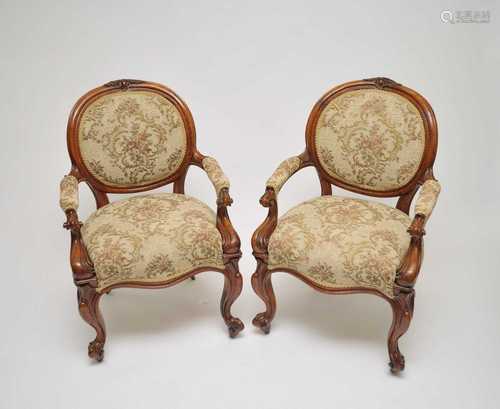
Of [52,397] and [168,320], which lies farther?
[168,320]

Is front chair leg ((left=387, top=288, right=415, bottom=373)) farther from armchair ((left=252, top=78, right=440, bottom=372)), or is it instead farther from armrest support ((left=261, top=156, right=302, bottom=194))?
armrest support ((left=261, top=156, right=302, bottom=194))

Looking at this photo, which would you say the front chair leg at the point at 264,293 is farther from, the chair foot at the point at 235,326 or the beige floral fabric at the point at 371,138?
the beige floral fabric at the point at 371,138

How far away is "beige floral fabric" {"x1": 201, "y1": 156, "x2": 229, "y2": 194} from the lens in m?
2.55

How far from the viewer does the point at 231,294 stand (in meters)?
2.63

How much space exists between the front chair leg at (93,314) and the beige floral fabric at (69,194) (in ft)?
1.14

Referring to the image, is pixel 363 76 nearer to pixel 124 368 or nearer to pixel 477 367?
pixel 477 367

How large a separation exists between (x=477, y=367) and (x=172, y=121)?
5.92ft

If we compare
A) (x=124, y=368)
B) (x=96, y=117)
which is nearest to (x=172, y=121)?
(x=96, y=117)

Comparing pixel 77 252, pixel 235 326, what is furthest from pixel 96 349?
pixel 235 326

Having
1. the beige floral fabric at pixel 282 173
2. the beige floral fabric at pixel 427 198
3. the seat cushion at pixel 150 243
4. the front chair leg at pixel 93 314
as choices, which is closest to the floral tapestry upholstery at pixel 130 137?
the seat cushion at pixel 150 243

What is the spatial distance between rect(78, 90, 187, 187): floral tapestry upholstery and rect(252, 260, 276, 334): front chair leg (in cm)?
73

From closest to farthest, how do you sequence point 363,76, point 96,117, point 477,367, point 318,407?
point 318,407 < point 477,367 < point 96,117 < point 363,76

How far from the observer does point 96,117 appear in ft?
9.04

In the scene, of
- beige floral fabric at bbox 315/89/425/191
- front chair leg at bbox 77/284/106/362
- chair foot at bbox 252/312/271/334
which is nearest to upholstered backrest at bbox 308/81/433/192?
beige floral fabric at bbox 315/89/425/191
